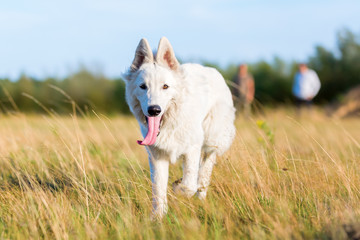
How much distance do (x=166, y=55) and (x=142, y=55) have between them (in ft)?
0.78

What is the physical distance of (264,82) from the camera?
2158 centimetres

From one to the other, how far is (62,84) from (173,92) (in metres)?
17.6

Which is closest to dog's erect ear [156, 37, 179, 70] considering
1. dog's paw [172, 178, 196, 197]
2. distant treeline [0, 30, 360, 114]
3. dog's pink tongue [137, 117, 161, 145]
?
dog's pink tongue [137, 117, 161, 145]

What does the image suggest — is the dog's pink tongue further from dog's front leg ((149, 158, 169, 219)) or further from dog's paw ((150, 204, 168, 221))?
dog's paw ((150, 204, 168, 221))

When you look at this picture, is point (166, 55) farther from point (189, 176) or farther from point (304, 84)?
point (304, 84)

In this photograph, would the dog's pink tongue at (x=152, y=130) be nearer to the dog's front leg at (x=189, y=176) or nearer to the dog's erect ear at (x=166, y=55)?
the dog's front leg at (x=189, y=176)

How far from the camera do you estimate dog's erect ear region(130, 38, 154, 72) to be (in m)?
3.71

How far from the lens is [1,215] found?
3.38m

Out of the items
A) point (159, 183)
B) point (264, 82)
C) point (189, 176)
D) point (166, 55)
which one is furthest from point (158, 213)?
point (264, 82)

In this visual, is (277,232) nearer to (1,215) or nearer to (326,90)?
(1,215)

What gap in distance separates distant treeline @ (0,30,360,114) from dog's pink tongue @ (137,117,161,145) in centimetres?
1642

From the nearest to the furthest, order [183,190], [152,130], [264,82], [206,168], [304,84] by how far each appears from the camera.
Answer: [152,130], [183,190], [206,168], [304,84], [264,82]

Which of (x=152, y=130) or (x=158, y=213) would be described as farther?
(x=152, y=130)

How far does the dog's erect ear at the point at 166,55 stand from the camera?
146 inches
